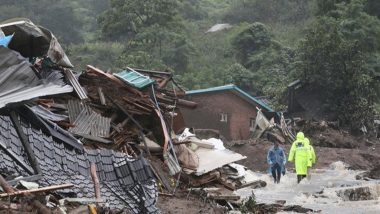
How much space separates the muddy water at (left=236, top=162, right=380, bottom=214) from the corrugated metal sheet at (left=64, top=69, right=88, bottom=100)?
506 cm

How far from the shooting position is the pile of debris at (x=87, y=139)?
971cm

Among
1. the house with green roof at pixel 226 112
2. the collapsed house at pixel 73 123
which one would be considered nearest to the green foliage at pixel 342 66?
the house with green roof at pixel 226 112

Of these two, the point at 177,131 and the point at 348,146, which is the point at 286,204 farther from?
the point at 348,146

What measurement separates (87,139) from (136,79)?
2.74 meters

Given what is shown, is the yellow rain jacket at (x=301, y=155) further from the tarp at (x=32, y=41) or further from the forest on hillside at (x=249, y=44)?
the forest on hillside at (x=249, y=44)

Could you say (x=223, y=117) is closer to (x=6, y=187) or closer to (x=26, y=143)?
(x=26, y=143)

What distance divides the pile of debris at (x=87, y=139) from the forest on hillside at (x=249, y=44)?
1839 cm

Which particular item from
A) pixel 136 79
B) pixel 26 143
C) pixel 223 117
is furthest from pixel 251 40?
pixel 26 143

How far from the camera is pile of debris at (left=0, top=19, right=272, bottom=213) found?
9711mm

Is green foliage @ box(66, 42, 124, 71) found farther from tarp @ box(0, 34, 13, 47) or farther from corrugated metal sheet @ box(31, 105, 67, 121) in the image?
corrugated metal sheet @ box(31, 105, 67, 121)

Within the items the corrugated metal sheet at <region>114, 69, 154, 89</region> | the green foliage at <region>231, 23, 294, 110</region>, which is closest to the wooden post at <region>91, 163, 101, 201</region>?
the corrugated metal sheet at <region>114, 69, 154, 89</region>

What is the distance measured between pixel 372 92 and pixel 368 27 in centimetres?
392

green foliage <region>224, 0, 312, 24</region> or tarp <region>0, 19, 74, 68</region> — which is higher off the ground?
tarp <region>0, 19, 74, 68</region>

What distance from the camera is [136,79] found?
15.3m
